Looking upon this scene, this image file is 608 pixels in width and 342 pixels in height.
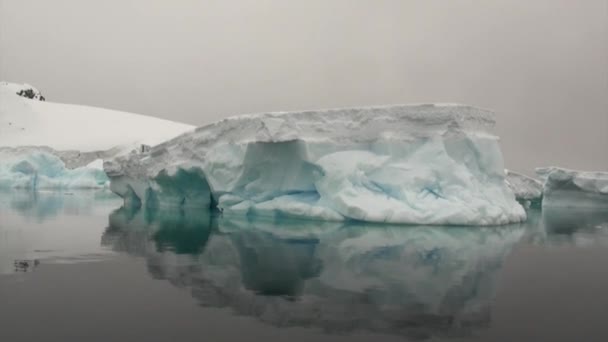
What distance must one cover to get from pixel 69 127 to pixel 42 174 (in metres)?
13.5

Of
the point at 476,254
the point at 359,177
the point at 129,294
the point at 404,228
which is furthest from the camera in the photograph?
the point at 359,177

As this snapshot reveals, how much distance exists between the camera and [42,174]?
27016 millimetres

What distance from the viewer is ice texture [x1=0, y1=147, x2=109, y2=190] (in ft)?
85.9

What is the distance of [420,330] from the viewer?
130 inches

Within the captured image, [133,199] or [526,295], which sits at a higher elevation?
[526,295]

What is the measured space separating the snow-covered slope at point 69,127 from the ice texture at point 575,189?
24.4 metres

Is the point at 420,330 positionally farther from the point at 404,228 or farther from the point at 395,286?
the point at 404,228

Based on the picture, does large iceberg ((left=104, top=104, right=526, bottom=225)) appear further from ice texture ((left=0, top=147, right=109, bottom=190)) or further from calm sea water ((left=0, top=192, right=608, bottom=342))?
ice texture ((left=0, top=147, right=109, bottom=190))

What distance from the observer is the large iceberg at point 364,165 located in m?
10.6

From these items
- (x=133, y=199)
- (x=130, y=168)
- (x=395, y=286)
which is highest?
(x=395, y=286)

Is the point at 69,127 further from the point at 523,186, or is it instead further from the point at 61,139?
the point at 523,186

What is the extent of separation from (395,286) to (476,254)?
2404 millimetres

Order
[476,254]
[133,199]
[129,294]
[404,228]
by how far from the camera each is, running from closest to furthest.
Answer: [129,294]
[476,254]
[404,228]
[133,199]

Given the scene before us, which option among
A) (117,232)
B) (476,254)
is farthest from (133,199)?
(476,254)
